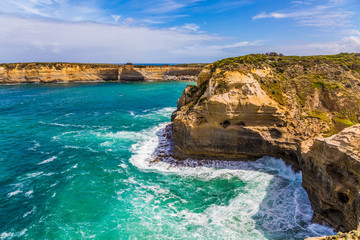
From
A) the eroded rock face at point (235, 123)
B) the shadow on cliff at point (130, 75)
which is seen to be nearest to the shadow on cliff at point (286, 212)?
the eroded rock face at point (235, 123)

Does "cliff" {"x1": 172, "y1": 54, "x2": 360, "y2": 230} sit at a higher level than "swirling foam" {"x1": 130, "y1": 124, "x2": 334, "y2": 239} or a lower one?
higher

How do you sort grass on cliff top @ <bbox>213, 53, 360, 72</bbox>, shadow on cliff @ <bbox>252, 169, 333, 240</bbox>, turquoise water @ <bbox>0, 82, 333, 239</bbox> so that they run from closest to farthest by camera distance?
shadow on cliff @ <bbox>252, 169, 333, 240</bbox>
turquoise water @ <bbox>0, 82, 333, 239</bbox>
grass on cliff top @ <bbox>213, 53, 360, 72</bbox>

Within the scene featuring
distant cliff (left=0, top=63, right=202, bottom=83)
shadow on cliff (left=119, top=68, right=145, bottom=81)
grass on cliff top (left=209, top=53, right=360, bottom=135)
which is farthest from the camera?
shadow on cliff (left=119, top=68, right=145, bottom=81)

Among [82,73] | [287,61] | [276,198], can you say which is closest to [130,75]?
[82,73]

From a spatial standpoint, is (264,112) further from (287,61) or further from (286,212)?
(287,61)

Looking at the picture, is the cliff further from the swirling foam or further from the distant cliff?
the distant cliff

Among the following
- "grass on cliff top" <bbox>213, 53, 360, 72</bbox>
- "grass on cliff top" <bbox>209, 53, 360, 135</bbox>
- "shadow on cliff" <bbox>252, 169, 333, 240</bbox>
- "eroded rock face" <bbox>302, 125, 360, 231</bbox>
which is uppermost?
"grass on cliff top" <bbox>213, 53, 360, 72</bbox>

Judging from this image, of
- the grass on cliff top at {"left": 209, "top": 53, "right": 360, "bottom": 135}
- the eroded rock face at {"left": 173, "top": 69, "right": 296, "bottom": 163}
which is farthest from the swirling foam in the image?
Answer: the grass on cliff top at {"left": 209, "top": 53, "right": 360, "bottom": 135}

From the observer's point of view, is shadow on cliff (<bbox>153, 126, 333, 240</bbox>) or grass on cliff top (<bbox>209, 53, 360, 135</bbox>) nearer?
shadow on cliff (<bbox>153, 126, 333, 240</bbox>)

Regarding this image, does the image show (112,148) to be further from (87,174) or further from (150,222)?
(150,222)
